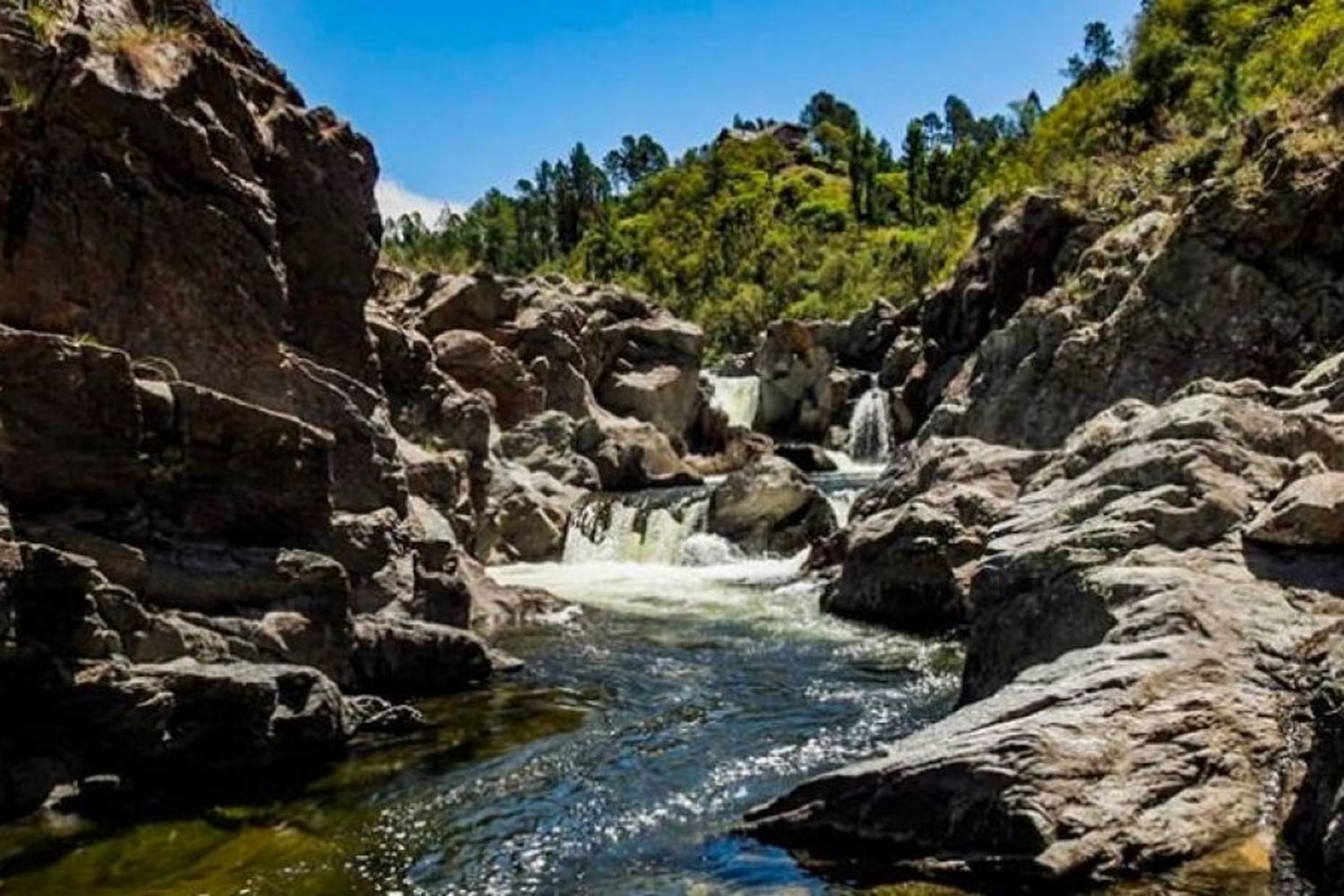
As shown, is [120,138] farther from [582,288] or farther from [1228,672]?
[582,288]

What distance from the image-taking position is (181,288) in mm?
16781

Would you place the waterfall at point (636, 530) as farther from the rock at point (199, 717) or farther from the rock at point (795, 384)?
the rock at point (795, 384)

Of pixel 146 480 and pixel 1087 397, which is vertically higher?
pixel 1087 397

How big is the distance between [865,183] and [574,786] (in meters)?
131

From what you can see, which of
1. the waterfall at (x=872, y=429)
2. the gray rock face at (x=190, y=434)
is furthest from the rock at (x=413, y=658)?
the waterfall at (x=872, y=429)

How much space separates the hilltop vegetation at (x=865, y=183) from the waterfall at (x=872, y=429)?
39.8ft

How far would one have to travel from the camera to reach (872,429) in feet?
186

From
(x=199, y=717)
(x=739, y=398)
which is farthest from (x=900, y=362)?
(x=199, y=717)

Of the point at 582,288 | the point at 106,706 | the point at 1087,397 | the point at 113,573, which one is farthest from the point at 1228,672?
the point at 582,288

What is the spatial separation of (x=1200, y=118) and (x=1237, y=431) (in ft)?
97.1

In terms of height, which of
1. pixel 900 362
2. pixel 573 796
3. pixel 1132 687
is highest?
pixel 900 362

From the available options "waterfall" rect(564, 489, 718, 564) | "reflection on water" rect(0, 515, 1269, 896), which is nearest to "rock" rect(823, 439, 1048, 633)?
"reflection on water" rect(0, 515, 1269, 896)

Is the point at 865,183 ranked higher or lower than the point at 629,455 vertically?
higher

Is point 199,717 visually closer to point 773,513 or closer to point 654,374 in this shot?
point 773,513
